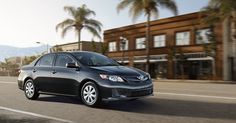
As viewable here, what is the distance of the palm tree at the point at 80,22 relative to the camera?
56250 millimetres

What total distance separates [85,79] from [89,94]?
0.41 metres

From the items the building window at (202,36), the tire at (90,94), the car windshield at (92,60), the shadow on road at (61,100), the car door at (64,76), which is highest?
the building window at (202,36)

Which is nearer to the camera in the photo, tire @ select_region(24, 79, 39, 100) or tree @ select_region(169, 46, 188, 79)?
tire @ select_region(24, 79, 39, 100)

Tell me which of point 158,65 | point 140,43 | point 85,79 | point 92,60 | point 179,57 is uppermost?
point 140,43

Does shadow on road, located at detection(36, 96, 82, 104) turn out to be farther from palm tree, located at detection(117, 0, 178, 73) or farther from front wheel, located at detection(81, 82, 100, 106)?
palm tree, located at detection(117, 0, 178, 73)

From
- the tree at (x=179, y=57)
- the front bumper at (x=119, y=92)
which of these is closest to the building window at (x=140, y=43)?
the tree at (x=179, y=57)

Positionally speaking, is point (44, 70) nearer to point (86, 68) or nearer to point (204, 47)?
point (86, 68)

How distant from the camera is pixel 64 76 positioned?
11.2 meters

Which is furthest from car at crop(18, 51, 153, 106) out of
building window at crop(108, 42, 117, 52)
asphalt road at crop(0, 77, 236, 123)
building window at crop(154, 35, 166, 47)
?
building window at crop(108, 42, 117, 52)

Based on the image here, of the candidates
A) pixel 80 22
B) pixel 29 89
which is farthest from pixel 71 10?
pixel 29 89

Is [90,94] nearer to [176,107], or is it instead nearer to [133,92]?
[133,92]

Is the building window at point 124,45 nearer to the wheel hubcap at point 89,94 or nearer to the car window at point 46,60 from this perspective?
the car window at point 46,60

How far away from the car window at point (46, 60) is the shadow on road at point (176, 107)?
4.06ft

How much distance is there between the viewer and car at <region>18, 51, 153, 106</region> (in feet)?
32.5
